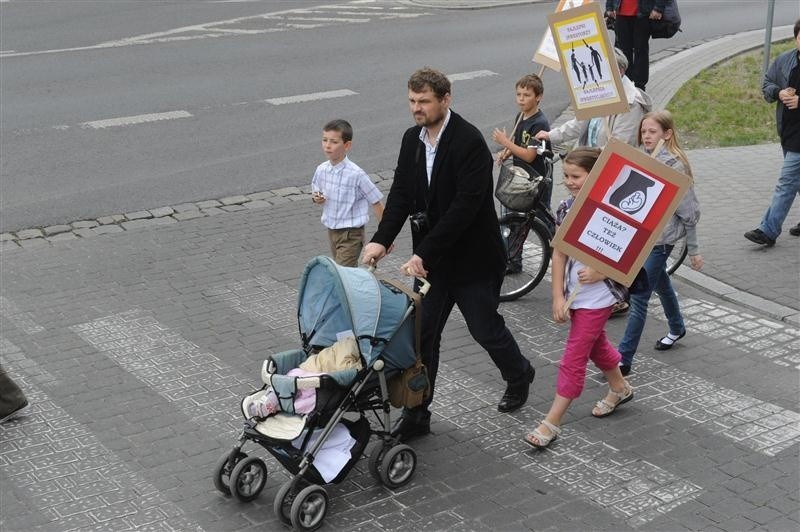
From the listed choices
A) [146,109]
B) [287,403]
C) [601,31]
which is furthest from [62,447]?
[146,109]

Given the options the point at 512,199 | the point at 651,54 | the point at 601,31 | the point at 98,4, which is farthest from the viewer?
the point at 98,4

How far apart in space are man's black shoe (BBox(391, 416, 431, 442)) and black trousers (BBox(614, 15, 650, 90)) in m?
9.10

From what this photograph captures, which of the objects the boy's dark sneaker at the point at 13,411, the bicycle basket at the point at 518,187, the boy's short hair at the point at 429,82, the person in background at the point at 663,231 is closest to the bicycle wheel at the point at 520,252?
the bicycle basket at the point at 518,187

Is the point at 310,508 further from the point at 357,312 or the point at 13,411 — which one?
the point at 13,411

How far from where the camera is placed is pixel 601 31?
322 inches

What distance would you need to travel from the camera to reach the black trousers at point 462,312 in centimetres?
693

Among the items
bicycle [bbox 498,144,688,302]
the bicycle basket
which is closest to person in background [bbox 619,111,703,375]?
the bicycle basket

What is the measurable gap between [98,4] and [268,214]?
15.5 metres

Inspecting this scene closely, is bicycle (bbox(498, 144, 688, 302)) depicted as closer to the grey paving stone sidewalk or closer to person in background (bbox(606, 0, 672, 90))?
the grey paving stone sidewalk

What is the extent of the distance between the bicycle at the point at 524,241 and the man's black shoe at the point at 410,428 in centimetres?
246

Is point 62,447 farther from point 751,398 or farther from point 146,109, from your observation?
point 146,109

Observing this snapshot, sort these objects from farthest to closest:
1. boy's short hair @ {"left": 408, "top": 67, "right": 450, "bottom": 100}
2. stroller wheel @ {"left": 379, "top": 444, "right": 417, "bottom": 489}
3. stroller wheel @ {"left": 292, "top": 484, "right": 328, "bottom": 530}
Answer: boy's short hair @ {"left": 408, "top": 67, "right": 450, "bottom": 100} < stroller wheel @ {"left": 379, "top": 444, "right": 417, "bottom": 489} < stroller wheel @ {"left": 292, "top": 484, "right": 328, "bottom": 530}

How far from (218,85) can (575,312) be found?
11.2 metres

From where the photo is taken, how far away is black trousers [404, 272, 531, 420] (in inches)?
273
